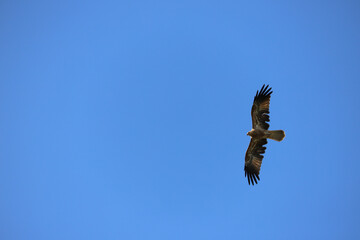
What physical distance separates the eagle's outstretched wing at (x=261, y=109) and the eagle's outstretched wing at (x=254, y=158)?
3.73 feet

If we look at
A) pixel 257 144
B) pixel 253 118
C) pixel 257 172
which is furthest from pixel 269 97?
pixel 257 172

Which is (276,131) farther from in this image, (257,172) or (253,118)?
(257,172)

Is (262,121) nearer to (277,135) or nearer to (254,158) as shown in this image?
(277,135)

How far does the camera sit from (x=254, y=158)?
11945 mm

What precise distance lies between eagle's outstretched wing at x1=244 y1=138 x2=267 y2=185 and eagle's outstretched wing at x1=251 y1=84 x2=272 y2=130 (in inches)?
44.8

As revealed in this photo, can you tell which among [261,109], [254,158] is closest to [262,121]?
[261,109]

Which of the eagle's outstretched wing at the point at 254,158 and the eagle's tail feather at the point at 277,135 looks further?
the eagle's outstretched wing at the point at 254,158

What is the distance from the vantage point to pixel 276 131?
10.6 m

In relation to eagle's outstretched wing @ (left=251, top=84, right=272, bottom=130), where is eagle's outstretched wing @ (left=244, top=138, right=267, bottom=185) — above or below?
below

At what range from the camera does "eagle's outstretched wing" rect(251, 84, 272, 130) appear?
10570 millimetres

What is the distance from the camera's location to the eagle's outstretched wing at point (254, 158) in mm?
11609

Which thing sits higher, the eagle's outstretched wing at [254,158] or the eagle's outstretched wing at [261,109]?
the eagle's outstretched wing at [261,109]

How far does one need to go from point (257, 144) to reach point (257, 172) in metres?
1.51

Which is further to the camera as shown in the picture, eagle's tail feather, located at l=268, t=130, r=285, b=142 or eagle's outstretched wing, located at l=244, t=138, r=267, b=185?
eagle's outstretched wing, located at l=244, t=138, r=267, b=185
